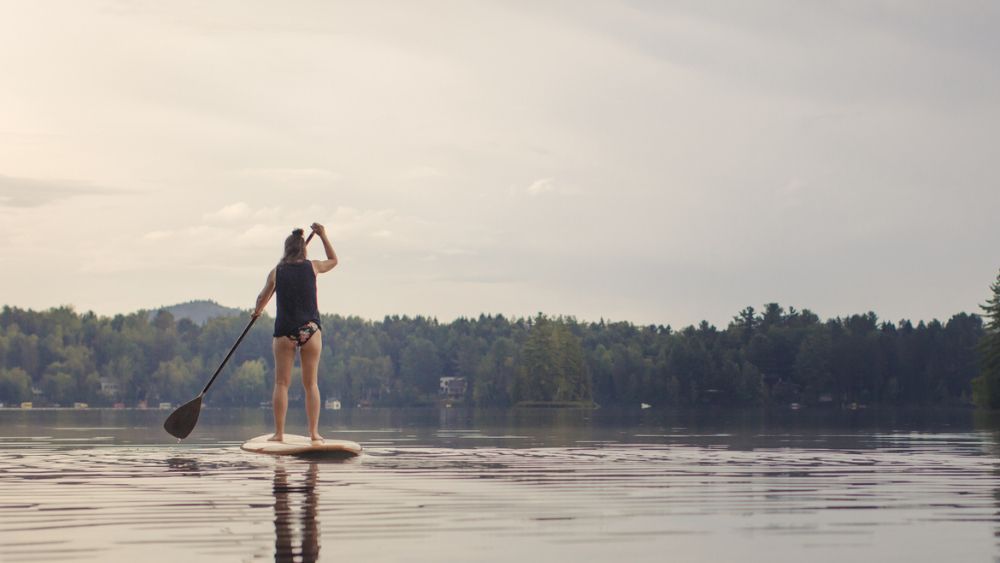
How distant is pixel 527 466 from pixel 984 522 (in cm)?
808

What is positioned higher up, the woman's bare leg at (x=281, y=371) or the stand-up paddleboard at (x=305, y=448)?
the woman's bare leg at (x=281, y=371)

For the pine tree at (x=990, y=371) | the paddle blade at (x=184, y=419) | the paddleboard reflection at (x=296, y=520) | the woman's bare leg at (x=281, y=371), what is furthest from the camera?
the pine tree at (x=990, y=371)

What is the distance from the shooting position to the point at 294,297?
19547mm

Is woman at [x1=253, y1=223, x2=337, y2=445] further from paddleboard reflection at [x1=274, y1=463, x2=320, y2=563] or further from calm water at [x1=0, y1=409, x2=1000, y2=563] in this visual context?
paddleboard reflection at [x1=274, y1=463, x2=320, y2=563]

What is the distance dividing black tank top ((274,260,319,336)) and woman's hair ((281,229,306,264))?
0.47ft

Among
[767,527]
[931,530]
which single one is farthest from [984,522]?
[767,527]

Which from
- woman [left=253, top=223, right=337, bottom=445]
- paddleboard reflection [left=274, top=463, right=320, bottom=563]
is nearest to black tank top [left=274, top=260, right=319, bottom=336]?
woman [left=253, top=223, right=337, bottom=445]

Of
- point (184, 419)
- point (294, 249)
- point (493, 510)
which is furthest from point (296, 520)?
point (184, 419)

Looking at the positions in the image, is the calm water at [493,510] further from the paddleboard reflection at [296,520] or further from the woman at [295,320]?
the woman at [295,320]

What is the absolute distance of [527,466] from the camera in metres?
18.4

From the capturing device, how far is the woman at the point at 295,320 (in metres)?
19.5

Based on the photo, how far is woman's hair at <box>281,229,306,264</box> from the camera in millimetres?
19859

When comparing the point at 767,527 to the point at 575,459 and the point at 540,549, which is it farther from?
the point at 575,459

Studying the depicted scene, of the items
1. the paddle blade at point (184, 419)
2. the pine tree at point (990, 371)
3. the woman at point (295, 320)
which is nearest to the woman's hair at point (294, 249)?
the woman at point (295, 320)
